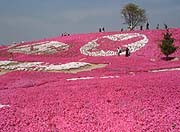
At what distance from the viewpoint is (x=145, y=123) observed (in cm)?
1797

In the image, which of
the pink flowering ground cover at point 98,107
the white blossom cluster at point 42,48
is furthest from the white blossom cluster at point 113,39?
the pink flowering ground cover at point 98,107

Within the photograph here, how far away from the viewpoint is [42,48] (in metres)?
75.8

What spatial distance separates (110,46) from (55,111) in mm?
50067

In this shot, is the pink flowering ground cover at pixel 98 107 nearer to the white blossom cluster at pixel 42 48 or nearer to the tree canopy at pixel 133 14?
the white blossom cluster at pixel 42 48

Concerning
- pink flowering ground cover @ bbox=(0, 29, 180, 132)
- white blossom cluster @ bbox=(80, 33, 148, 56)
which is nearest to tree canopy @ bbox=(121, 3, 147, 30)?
white blossom cluster @ bbox=(80, 33, 148, 56)

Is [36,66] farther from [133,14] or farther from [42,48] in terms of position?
[133,14]

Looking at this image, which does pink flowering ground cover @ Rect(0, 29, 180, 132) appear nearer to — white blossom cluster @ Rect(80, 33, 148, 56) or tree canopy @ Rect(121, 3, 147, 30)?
white blossom cluster @ Rect(80, 33, 148, 56)

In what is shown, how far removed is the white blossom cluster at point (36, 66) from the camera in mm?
48769

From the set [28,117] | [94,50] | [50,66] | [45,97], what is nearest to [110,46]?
[94,50]

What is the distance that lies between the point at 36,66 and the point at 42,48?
23178mm

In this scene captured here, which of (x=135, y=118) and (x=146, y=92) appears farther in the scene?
(x=146, y=92)

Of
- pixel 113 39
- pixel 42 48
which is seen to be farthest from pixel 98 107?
pixel 42 48

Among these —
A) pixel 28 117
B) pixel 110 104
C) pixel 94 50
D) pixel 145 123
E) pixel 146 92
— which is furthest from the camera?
pixel 94 50

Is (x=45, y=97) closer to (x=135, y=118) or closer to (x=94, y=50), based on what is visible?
Result: (x=135, y=118)
